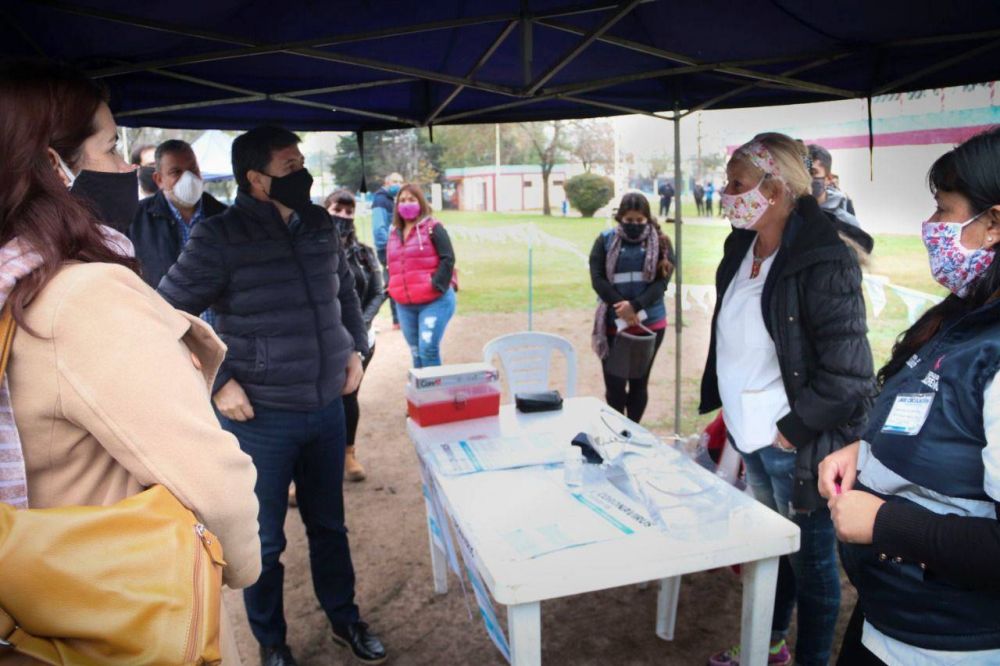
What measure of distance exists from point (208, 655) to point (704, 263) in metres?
12.9

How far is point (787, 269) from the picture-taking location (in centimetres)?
199

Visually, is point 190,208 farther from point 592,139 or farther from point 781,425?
point 592,139

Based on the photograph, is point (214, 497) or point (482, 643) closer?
point (214, 497)

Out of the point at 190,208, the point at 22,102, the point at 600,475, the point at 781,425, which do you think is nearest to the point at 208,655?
the point at 22,102

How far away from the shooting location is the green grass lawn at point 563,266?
7.50 meters

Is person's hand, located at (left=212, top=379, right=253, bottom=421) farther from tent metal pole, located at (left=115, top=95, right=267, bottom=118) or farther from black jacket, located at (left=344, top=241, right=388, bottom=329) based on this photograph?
black jacket, located at (left=344, top=241, right=388, bottom=329)

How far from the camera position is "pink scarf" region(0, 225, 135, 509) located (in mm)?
814

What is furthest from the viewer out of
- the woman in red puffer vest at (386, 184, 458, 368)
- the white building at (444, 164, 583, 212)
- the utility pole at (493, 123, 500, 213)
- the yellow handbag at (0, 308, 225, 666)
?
the white building at (444, 164, 583, 212)

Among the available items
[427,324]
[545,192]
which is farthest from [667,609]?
[545,192]

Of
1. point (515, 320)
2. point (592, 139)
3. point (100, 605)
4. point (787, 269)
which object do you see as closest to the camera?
point (100, 605)

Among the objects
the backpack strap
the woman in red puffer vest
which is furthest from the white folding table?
the woman in red puffer vest

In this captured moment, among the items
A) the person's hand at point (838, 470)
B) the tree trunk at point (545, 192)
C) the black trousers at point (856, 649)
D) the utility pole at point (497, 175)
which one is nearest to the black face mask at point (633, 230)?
the person's hand at point (838, 470)

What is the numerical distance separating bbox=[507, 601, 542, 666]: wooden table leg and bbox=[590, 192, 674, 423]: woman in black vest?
277 centimetres

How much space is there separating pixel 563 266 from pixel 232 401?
12.9 metres
